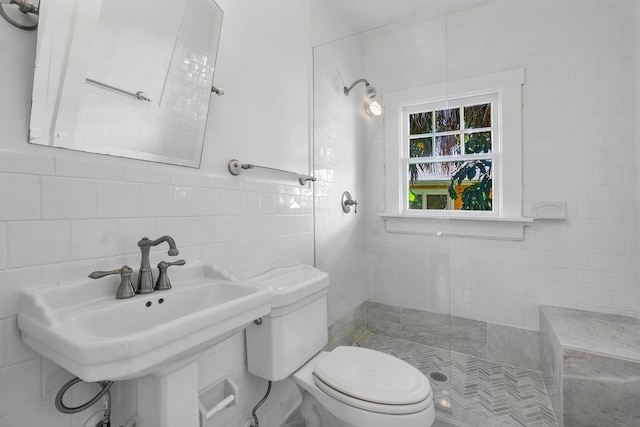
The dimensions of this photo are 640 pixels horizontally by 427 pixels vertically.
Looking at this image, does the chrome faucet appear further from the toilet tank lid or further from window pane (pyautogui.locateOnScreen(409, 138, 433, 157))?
window pane (pyautogui.locateOnScreen(409, 138, 433, 157))

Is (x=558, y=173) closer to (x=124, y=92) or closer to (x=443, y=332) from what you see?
(x=443, y=332)

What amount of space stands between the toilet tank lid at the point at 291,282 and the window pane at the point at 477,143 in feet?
5.50

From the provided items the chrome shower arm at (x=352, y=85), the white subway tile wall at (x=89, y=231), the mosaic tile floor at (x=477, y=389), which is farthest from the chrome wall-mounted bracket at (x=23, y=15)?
the mosaic tile floor at (x=477, y=389)

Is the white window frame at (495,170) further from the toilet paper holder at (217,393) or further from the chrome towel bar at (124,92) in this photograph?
the chrome towel bar at (124,92)

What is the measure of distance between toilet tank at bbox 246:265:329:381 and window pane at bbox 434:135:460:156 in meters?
1.18

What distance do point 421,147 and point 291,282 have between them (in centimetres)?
125

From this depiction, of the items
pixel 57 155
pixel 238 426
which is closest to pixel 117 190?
pixel 57 155

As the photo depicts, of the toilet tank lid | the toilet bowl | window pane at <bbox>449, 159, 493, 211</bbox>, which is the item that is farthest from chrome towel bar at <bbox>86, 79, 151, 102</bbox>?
window pane at <bbox>449, 159, 493, 211</bbox>

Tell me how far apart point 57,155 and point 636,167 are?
9.46 feet

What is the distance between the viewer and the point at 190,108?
3.68ft

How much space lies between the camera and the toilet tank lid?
48.8 inches

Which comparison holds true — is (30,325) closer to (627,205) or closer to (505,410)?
(505,410)

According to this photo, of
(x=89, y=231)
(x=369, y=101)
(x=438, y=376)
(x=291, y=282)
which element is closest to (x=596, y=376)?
(x=438, y=376)

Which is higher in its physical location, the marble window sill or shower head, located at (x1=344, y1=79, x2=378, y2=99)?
shower head, located at (x1=344, y1=79, x2=378, y2=99)
